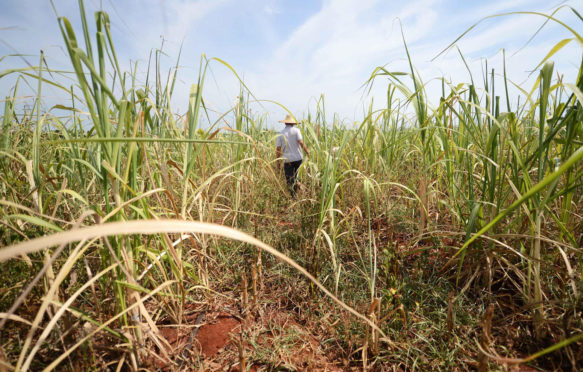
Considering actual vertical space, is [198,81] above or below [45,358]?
above

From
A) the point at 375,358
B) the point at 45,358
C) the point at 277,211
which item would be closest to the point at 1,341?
the point at 45,358

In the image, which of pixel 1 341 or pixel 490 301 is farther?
pixel 490 301

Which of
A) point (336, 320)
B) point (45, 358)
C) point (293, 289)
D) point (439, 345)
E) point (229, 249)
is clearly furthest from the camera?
point (229, 249)

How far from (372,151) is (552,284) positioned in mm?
1152

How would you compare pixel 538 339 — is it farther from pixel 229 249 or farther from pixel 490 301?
pixel 229 249

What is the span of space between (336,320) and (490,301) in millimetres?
602

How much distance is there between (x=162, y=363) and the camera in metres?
0.80

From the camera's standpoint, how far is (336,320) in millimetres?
977

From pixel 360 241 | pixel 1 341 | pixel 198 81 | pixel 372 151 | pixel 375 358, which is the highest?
pixel 198 81

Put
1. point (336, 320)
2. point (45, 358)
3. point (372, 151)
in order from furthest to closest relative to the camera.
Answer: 1. point (372, 151)
2. point (336, 320)
3. point (45, 358)

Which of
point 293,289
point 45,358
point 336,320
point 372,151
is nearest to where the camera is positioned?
point 45,358

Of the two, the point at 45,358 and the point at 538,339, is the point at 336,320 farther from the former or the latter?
the point at 45,358

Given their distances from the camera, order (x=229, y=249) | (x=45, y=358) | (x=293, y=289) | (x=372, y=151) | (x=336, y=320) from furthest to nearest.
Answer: (x=372, y=151) < (x=229, y=249) < (x=293, y=289) < (x=336, y=320) < (x=45, y=358)

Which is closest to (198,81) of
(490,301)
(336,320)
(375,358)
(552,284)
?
(336,320)
